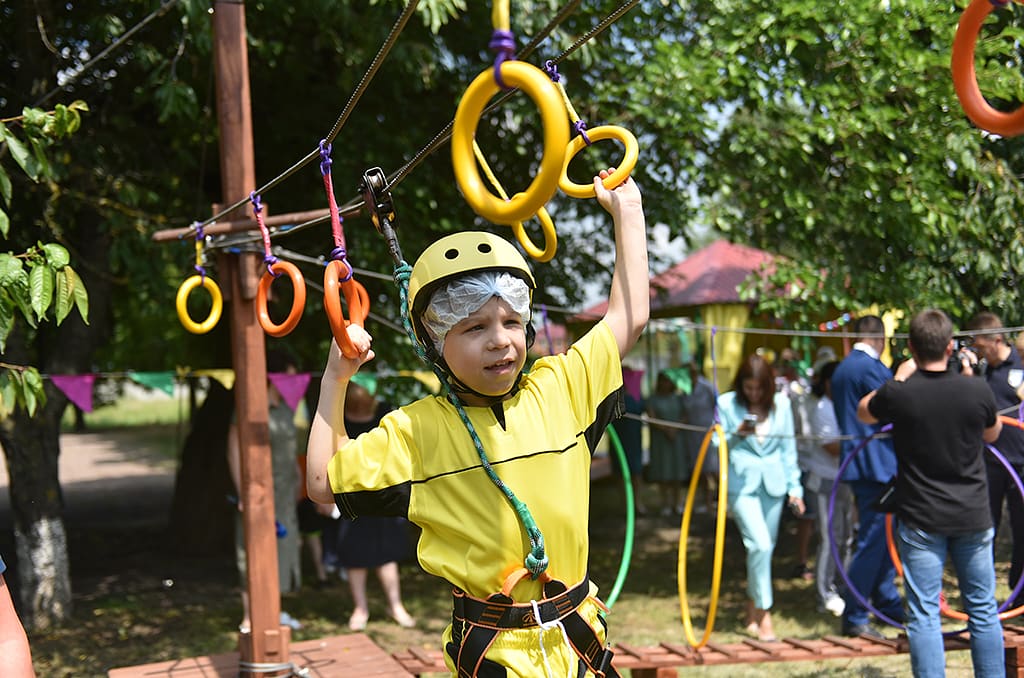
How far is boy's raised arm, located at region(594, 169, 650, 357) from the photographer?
2.41 meters

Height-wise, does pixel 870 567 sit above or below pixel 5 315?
below

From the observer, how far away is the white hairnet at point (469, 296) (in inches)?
85.5

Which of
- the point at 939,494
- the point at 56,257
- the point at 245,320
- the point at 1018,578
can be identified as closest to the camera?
the point at 56,257

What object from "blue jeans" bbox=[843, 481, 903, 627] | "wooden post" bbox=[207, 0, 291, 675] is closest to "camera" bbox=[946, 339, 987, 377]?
"blue jeans" bbox=[843, 481, 903, 627]

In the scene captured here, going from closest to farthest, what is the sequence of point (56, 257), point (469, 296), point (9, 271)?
1. point (469, 296)
2. point (9, 271)
3. point (56, 257)

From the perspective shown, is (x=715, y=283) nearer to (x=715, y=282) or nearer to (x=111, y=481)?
(x=715, y=282)

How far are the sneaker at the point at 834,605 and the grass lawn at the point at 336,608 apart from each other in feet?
0.21

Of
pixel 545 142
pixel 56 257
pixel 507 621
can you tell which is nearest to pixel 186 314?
pixel 56 257

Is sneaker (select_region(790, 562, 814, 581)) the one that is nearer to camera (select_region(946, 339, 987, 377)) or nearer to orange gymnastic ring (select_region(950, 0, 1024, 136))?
camera (select_region(946, 339, 987, 377))

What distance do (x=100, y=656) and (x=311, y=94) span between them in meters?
4.02

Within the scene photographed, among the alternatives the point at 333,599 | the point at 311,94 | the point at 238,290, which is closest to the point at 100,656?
the point at 333,599

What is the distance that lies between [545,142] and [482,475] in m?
0.91

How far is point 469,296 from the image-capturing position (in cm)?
217

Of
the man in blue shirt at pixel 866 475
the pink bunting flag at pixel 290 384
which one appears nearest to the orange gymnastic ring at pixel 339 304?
the man in blue shirt at pixel 866 475
